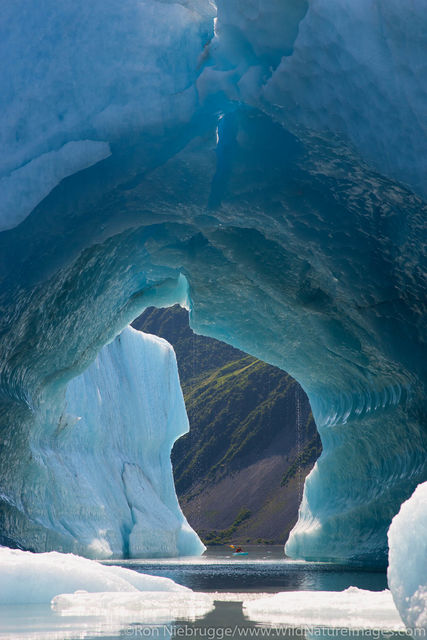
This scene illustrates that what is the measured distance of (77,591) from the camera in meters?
5.45

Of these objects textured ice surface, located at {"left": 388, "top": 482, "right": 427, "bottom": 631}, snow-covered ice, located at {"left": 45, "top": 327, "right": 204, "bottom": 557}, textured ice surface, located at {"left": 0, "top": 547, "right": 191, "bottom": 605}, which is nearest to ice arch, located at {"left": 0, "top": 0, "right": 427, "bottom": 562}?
textured ice surface, located at {"left": 0, "top": 547, "right": 191, "bottom": 605}

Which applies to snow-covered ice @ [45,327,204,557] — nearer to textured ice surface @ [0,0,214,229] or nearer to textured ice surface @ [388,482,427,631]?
textured ice surface @ [0,0,214,229]

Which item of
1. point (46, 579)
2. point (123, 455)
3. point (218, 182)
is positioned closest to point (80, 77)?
point (218, 182)

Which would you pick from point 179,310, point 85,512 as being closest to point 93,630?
point 85,512

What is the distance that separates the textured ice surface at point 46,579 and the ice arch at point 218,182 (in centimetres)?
313

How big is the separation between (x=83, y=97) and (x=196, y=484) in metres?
68.4

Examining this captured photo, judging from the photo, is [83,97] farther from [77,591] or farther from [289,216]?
[77,591]

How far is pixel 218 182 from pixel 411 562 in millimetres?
5782

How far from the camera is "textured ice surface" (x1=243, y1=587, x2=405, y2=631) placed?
4.07m

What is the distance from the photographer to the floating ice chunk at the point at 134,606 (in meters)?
4.52

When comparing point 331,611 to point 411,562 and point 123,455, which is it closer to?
point 411,562

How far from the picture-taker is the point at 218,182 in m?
8.17

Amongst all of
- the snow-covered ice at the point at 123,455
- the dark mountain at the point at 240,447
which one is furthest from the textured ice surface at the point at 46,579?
the dark mountain at the point at 240,447

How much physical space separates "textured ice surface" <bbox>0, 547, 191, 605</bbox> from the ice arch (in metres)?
3.13
